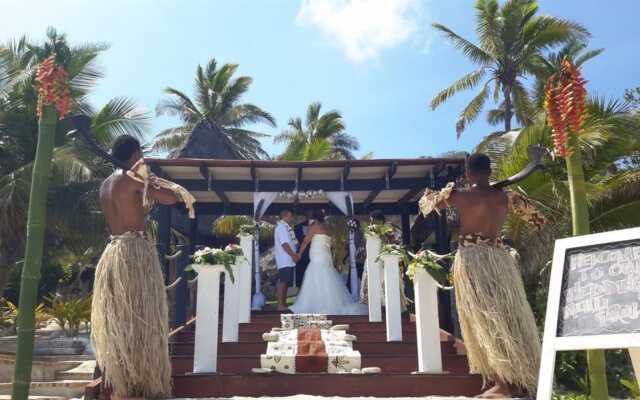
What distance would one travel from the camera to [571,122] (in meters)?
3.10

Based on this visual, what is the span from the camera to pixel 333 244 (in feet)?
51.1

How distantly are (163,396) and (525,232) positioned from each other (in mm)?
6964

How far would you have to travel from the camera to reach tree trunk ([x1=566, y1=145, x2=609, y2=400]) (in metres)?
2.79

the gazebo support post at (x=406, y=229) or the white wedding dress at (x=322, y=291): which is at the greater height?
the gazebo support post at (x=406, y=229)

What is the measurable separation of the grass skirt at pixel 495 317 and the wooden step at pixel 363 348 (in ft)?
5.18

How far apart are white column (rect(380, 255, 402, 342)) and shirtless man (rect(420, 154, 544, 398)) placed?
1.56m

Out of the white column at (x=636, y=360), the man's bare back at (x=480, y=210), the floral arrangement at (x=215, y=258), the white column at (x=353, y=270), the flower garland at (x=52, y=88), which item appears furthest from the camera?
the white column at (x=353, y=270)

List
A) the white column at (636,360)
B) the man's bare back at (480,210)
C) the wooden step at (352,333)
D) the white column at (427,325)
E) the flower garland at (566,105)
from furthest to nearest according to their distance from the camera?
the wooden step at (352,333)
the white column at (427,325)
the man's bare back at (480,210)
the flower garland at (566,105)
the white column at (636,360)

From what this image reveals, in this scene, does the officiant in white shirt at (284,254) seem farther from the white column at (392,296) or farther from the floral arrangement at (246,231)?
the white column at (392,296)

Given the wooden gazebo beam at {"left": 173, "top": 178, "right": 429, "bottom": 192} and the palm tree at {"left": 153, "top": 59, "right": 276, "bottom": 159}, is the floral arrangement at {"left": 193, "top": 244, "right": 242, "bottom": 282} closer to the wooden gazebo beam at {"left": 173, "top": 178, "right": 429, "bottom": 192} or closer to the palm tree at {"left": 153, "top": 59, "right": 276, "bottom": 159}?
the wooden gazebo beam at {"left": 173, "top": 178, "right": 429, "bottom": 192}

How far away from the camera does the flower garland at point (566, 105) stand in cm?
310

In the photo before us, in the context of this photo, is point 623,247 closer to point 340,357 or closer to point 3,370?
point 340,357

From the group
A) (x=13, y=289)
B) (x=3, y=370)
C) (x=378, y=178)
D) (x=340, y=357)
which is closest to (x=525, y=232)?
(x=378, y=178)

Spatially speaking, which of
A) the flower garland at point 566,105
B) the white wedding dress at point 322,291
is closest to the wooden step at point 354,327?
the white wedding dress at point 322,291
